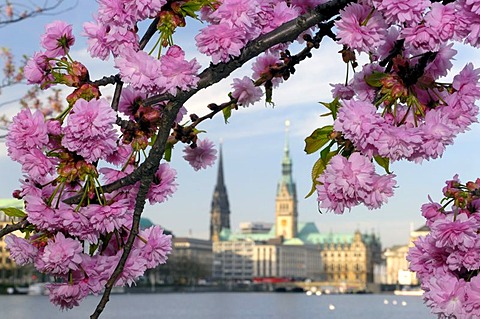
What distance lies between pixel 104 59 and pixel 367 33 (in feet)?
1.92

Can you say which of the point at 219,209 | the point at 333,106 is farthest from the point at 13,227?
the point at 219,209

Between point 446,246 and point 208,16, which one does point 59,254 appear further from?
point 446,246

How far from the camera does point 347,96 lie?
2.30 metres

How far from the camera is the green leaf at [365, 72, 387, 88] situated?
198 cm

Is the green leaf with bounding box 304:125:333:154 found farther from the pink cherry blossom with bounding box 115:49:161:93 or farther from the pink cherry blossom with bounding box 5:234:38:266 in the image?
the pink cherry blossom with bounding box 5:234:38:266

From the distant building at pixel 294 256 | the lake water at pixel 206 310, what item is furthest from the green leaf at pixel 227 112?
the distant building at pixel 294 256

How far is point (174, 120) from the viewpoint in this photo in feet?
6.64

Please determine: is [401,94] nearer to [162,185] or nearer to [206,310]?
[162,185]

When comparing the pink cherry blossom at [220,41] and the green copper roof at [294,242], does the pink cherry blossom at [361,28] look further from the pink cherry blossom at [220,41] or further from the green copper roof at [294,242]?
the green copper roof at [294,242]

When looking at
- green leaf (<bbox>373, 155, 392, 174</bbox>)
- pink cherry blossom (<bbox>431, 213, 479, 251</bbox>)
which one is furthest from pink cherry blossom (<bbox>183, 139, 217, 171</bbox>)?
pink cherry blossom (<bbox>431, 213, 479, 251</bbox>)

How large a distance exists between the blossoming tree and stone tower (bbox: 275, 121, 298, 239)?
174 m

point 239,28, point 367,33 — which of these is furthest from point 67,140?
point 367,33

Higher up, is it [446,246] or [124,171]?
[124,171]

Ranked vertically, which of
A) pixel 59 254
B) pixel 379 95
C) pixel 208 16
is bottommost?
pixel 59 254
